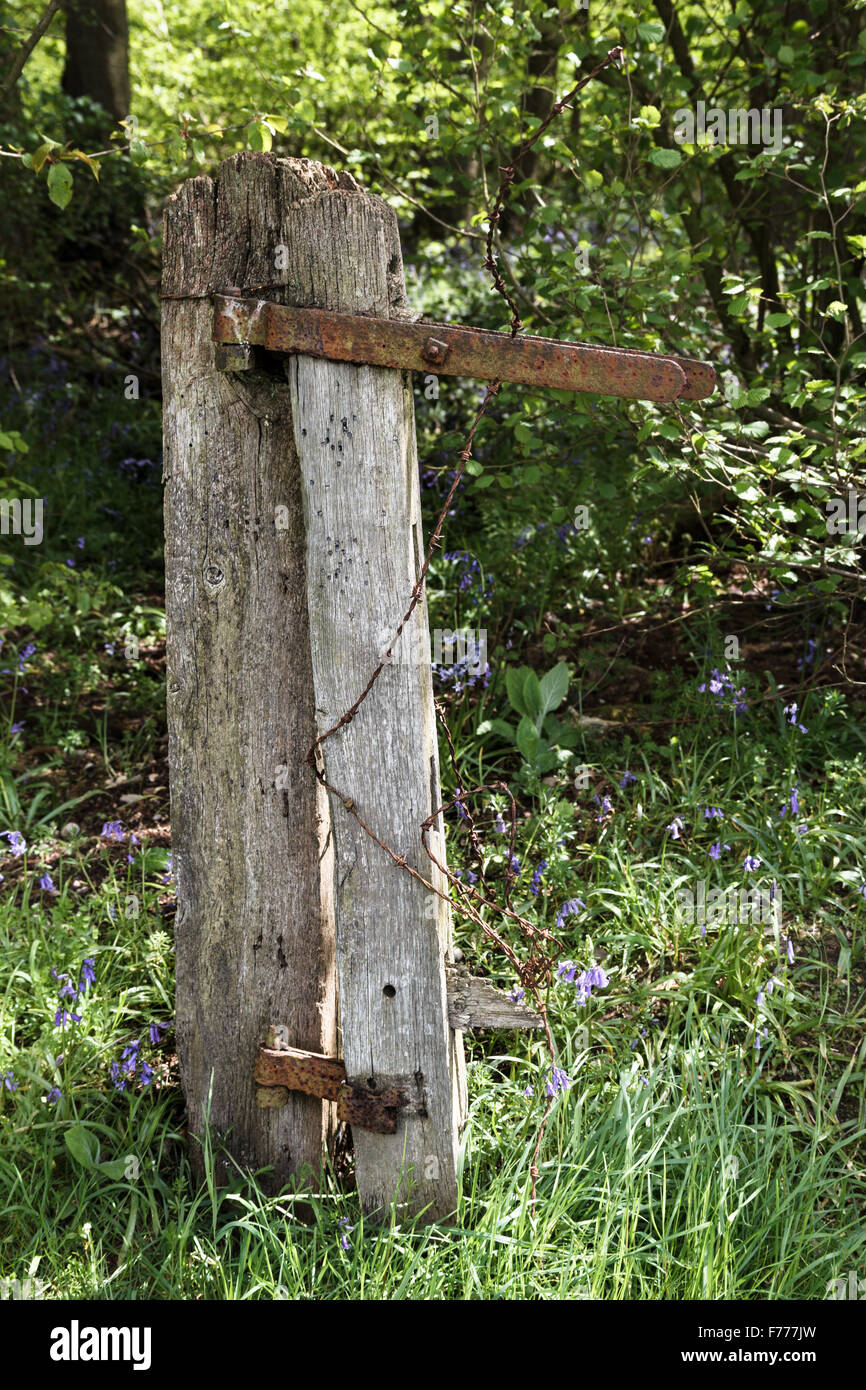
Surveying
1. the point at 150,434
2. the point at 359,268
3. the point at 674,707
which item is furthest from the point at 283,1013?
the point at 150,434

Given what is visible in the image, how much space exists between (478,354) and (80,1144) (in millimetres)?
1828

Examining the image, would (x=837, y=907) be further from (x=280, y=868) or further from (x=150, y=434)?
(x=150, y=434)

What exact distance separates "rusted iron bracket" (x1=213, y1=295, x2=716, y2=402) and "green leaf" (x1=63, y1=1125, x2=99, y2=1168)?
1.70 m

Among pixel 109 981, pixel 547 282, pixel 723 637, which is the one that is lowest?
pixel 109 981

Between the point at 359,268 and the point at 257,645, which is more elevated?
the point at 359,268

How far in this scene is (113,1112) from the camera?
2.58 meters

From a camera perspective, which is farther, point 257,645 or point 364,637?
point 257,645

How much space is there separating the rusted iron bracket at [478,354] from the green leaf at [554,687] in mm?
1687

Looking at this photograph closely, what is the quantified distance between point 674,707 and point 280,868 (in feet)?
6.20

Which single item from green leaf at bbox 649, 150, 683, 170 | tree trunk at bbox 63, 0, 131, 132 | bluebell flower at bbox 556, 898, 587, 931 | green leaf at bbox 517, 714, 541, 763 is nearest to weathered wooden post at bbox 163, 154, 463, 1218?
bluebell flower at bbox 556, 898, 587, 931

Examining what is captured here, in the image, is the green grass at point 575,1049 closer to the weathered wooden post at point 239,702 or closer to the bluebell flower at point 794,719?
the bluebell flower at point 794,719

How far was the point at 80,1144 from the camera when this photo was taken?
2355 millimetres

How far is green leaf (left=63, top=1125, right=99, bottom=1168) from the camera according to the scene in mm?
2344

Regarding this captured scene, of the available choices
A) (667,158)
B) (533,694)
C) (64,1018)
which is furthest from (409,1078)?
(667,158)
